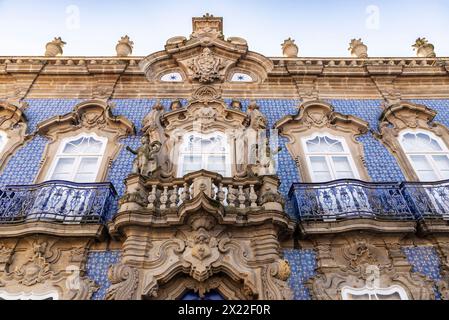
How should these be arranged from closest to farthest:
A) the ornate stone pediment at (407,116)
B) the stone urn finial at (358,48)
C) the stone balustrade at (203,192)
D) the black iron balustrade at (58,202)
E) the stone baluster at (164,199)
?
the stone balustrade at (203,192), the stone baluster at (164,199), the black iron balustrade at (58,202), the ornate stone pediment at (407,116), the stone urn finial at (358,48)

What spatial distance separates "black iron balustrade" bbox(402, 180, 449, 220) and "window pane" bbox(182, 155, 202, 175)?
4082 millimetres

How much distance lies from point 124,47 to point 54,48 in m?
2.17

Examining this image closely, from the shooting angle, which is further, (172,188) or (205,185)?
(172,188)

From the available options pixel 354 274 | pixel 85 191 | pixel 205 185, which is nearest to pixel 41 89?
pixel 85 191

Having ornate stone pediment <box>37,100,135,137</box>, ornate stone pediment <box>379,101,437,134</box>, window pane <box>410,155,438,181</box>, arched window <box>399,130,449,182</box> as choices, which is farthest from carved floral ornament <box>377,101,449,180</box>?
ornate stone pediment <box>37,100,135,137</box>

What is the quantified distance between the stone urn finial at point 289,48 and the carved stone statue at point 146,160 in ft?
21.0

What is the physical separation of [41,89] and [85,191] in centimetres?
458

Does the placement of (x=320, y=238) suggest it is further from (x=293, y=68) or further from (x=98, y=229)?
Result: (x=293, y=68)

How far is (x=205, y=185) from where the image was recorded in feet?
19.8

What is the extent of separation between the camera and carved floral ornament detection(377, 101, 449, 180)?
8.43 m

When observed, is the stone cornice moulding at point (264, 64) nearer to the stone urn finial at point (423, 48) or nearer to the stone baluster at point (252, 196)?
the stone urn finial at point (423, 48)

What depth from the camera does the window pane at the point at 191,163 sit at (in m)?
7.50

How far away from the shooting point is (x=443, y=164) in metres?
7.93

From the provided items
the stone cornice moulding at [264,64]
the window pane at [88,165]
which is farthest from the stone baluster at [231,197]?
the stone cornice moulding at [264,64]
